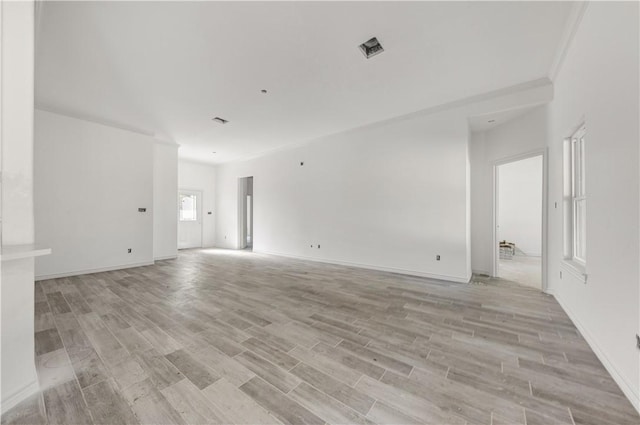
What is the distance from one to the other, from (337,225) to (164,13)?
14.6 feet

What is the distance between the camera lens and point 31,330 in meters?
1.49

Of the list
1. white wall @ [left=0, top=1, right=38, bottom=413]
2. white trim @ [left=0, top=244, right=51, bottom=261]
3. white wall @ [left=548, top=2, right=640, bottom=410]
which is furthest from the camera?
white wall @ [left=548, top=2, right=640, bottom=410]

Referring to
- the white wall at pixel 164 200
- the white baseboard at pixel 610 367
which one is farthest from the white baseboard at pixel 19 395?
the white wall at pixel 164 200

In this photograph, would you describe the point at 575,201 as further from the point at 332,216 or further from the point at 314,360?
the point at 332,216

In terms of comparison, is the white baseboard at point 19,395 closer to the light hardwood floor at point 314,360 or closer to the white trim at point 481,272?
the light hardwood floor at point 314,360

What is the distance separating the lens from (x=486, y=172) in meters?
4.65

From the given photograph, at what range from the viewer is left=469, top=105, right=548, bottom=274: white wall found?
13.7 feet

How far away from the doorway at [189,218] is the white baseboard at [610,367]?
30.5 ft

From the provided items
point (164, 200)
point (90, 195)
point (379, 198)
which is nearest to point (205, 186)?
point (164, 200)

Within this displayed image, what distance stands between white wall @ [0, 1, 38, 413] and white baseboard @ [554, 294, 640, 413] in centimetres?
370

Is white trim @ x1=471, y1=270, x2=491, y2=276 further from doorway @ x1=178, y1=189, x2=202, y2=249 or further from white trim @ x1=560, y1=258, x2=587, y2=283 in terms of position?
doorway @ x1=178, y1=189, x2=202, y2=249

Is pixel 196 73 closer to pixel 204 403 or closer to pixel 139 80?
pixel 139 80

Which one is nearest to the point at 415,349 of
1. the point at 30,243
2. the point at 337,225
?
the point at 30,243

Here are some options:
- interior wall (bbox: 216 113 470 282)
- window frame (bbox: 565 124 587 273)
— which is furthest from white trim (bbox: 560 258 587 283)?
interior wall (bbox: 216 113 470 282)
